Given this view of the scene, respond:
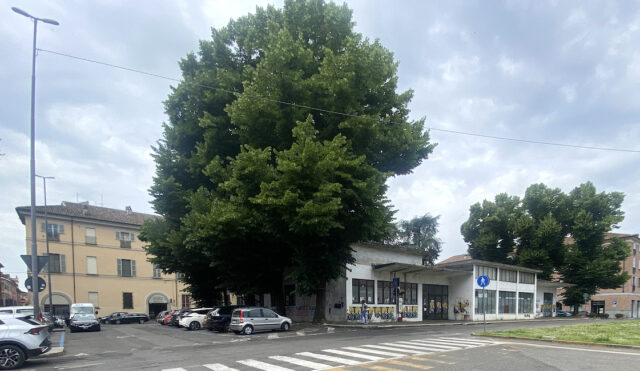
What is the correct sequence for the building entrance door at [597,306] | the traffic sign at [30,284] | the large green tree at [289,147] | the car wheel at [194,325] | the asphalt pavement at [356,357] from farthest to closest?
the building entrance door at [597,306] → the car wheel at [194,325] → the large green tree at [289,147] → the traffic sign at [30,284] → the asphalt pavement at [356,357]

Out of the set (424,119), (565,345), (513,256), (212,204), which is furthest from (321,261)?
(513,256)

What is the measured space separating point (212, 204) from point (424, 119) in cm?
1305

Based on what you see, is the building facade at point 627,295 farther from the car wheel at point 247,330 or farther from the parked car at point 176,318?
the car wheel at point 247,330

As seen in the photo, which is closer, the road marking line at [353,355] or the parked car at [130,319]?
the road marking line at [353,355]

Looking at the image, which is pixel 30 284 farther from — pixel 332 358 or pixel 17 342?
pixel 332 358

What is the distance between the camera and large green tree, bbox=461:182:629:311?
47.1 m

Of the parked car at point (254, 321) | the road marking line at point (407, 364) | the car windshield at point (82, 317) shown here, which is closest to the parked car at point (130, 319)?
the car windshield at point (82, 317)

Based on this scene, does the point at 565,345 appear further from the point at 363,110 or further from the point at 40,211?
the point at 40,211

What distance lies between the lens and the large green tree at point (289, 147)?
18.9 meters

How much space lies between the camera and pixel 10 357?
10688 millimetres

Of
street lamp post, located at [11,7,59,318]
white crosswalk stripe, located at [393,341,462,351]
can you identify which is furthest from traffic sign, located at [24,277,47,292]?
white crosswalk stripe, located at [393,341,462,351]

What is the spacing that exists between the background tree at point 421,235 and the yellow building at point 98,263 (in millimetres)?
32463

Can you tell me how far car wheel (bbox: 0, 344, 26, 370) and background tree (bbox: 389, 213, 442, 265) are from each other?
50150 mm

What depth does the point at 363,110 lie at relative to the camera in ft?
69.4
